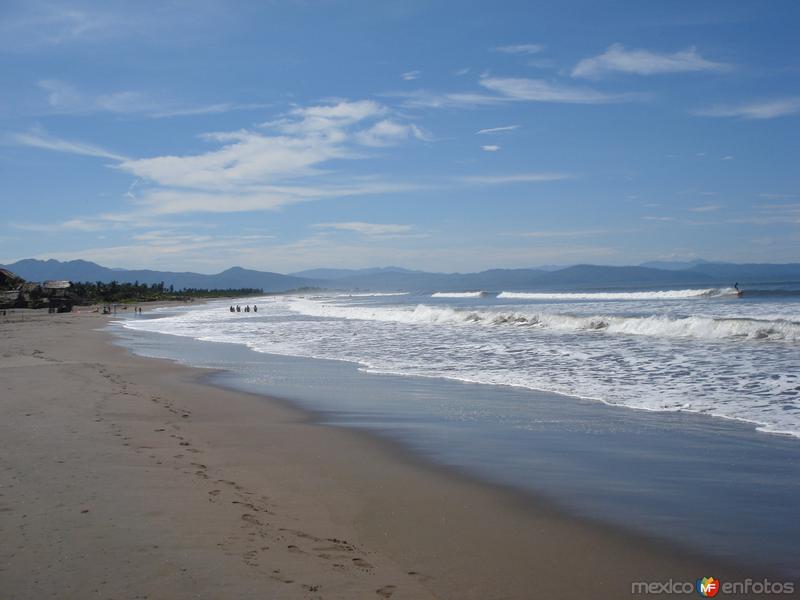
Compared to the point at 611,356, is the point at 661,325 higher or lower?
higher

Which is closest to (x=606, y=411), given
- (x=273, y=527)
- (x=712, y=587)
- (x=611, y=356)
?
(x=712, y=587)

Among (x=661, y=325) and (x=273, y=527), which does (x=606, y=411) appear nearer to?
(x=273, y=527)

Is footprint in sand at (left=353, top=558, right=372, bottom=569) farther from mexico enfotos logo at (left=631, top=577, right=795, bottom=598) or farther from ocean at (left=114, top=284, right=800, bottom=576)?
ocean at (left=114, top=284, right=800, bottom=576)

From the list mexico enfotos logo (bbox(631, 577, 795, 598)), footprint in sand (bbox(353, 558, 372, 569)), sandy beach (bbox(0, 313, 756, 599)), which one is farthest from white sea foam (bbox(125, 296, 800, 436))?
footprint in sand (bbox(353, 558, 372, 569))

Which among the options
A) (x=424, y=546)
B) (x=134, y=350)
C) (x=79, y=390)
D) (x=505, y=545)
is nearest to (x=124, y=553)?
(x=424, y=546)

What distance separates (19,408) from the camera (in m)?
9.08

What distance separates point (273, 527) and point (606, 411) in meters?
5.99

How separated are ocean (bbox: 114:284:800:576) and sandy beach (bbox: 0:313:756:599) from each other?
55cm

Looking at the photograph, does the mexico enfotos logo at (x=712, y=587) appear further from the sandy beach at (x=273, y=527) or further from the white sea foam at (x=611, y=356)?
the white sea foam at (x=611, y=356)

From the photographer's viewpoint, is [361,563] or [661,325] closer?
[361,563]

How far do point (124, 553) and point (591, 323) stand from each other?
76.5ft

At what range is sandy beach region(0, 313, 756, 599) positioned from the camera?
3754 mm

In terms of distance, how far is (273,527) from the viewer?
471 cm

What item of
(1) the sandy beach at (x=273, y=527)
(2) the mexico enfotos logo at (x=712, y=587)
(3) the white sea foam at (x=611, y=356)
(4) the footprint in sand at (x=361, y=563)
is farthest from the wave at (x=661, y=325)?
(4) the footprint in sand at (x=361, y=563)
